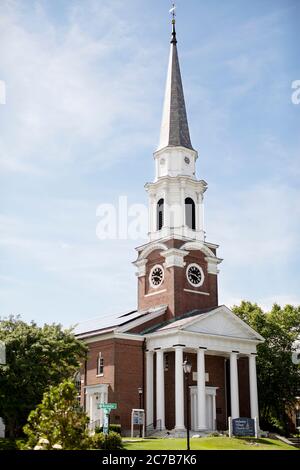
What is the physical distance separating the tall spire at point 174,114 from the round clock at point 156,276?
441 inches

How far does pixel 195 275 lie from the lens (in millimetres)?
50312

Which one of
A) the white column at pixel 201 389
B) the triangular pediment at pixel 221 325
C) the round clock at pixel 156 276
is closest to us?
the white column at pixel 201 389

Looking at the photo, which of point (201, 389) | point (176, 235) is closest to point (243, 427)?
point (201, 389)

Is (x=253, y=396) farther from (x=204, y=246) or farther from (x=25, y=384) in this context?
(x=25, y=384)

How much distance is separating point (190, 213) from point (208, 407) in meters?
16.7

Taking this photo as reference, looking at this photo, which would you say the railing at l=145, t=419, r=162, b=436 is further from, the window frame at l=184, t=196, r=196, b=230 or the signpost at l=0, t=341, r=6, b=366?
the window frame at l=184, t=196, r=196, b=230

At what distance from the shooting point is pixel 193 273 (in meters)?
50.3

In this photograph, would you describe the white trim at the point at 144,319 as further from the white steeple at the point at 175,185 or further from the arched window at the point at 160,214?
the arched window at the point at 160,214

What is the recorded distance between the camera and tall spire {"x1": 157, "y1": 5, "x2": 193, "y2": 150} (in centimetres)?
5378

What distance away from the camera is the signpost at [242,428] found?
1524 inches

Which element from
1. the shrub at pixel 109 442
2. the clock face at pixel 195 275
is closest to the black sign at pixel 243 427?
the shrub at pixel 109 442

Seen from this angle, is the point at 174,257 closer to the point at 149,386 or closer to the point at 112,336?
the point at 112,336

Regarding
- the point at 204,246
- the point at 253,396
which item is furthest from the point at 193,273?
the point at 253,396

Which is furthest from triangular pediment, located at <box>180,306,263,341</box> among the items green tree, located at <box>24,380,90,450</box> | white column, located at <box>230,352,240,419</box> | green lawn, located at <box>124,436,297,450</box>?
green tree, located at <box>24,380,90,450</box>
